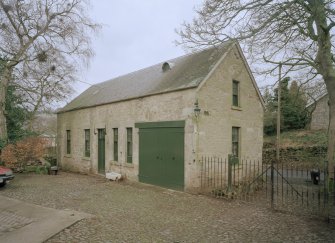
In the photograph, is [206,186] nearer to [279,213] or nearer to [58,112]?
[279,213]

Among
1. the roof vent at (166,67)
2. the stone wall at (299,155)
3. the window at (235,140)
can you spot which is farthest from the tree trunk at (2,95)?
the stone wall at (299,155)

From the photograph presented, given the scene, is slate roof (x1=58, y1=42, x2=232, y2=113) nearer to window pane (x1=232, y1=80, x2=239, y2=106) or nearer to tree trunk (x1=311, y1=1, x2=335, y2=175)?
window pane (x1=232, y1=80, x2=239, y2=106)

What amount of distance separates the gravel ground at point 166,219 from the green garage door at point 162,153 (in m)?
0.80

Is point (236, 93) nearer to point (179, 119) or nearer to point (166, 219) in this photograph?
point (179, 119)

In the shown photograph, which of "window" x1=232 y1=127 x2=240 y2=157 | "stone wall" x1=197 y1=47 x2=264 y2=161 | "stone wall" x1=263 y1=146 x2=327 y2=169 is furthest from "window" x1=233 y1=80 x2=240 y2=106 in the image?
"stone wall" x1=263 y1=146 x2=327 y2=169

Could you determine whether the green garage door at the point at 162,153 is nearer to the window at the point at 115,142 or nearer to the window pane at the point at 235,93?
the window at the point at 115,142

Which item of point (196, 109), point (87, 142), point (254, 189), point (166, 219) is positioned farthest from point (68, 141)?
point (166, 219)

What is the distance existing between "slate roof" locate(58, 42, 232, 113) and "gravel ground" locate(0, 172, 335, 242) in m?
4.93

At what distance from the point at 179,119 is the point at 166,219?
538cm

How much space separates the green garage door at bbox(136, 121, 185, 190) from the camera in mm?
13086

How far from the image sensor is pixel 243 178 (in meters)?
14.8

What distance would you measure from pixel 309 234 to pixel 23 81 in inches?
797

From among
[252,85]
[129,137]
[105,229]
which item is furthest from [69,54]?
[105,229]

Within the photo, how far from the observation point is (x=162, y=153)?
1396 cm
